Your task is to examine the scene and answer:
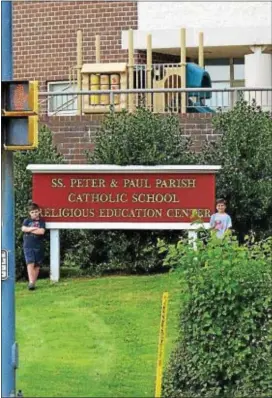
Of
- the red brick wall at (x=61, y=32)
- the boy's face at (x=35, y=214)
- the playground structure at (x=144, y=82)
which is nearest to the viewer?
the boy's face at (x=35, y=214)

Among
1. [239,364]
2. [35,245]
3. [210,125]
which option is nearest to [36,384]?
[239,364]

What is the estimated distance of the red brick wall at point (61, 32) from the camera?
29.6 m

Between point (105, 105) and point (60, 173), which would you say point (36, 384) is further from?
point (105, 105)

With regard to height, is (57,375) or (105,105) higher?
(105,105)

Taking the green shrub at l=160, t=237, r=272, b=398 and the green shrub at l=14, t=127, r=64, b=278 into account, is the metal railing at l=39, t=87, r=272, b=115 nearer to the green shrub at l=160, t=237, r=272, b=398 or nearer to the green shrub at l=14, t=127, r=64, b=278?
the green shrub at l=14, t=127, r=64, b=278

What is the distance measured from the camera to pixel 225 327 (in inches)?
446

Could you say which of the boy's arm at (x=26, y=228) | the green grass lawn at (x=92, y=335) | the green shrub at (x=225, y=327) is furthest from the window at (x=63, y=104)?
the green shrub at (x=225, y=327)

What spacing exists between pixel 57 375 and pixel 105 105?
12.3 m

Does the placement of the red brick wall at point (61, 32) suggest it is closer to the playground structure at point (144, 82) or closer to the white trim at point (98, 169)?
the playground structure at point (144, 82)

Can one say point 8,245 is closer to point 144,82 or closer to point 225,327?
point 225,327

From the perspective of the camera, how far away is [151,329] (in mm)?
15383

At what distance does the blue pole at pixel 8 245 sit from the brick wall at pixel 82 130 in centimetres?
1118

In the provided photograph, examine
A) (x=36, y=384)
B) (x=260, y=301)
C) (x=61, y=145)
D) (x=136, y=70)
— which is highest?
(x=136, y=70)

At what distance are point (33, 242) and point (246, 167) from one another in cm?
428
